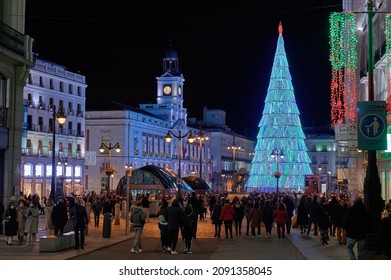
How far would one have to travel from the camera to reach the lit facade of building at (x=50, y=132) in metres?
76.9

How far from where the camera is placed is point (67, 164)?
83875 mm

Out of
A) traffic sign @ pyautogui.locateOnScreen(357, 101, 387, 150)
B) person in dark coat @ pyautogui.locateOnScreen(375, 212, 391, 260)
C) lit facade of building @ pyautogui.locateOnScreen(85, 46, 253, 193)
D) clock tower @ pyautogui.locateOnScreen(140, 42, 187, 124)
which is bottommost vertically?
person in dark coat @ pyautogui.locateOnScreen(375, 212, 391, 260)

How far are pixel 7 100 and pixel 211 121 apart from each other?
13807 centimetres

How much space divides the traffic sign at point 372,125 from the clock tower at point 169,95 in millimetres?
113103

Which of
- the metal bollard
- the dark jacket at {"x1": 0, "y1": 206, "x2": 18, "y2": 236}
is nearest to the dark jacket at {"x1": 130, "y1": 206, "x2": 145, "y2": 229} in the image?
the dark jacket at {"x1": 0, "y1": 206, "x2": 18, "y2": 236}

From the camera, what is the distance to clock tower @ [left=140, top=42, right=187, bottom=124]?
130m

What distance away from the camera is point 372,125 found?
54.2 ft

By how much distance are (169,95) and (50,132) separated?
51.8m

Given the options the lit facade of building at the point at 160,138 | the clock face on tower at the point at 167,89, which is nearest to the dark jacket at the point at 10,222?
the lit facade of building at the point at 160,138

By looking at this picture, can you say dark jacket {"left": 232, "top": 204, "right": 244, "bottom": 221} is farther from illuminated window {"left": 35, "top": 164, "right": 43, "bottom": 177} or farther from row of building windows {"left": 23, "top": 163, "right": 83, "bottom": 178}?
illuminated window {"left": 35, "top": 164, "right": 43, "bottom": 177}

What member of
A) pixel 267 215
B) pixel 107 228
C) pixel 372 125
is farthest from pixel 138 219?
pixel 267 215

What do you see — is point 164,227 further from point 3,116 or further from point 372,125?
point 3,116

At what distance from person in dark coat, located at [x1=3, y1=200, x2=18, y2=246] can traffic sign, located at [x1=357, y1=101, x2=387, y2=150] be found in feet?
40.7
